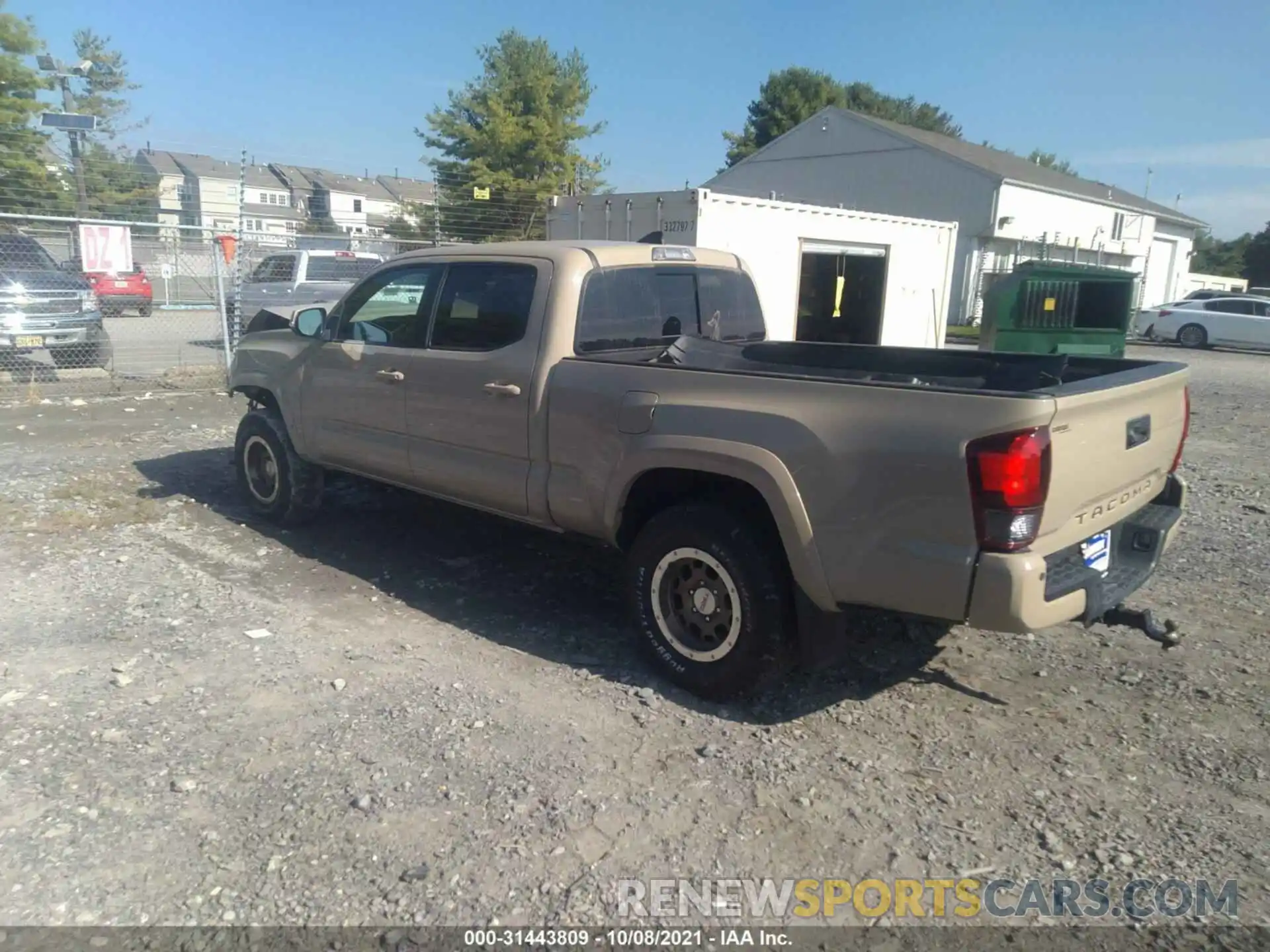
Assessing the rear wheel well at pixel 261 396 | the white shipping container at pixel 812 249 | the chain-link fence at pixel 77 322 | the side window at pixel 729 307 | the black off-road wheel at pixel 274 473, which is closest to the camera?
the side window at pixel 729 307

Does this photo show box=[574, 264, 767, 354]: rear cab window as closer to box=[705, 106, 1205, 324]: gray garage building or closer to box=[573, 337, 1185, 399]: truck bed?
box=[573, 337, 1185, 399]: truck bed

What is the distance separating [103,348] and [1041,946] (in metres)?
13.5

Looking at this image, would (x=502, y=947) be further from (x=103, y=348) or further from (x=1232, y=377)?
(x=1232, y=377)

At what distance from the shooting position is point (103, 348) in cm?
1270

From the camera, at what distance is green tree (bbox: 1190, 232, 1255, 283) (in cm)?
6594

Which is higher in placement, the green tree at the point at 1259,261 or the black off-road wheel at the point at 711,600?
the green tree at the point at 1259,261

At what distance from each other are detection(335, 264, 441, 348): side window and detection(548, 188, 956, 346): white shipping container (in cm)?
669

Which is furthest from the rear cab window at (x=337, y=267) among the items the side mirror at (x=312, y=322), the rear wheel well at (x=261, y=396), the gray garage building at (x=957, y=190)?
the gray garage building at (x=957, y=190)

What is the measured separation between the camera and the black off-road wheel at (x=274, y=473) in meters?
6.32

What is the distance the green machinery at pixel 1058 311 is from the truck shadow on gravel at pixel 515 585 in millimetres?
9251

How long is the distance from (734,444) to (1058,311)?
1167cm

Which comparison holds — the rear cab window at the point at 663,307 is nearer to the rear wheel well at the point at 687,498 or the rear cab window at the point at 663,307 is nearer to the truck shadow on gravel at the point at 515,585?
the rear wheel well at the point at 687,498

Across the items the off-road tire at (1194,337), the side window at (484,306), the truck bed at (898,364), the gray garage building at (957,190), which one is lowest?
the off-road tire at (1194,337)

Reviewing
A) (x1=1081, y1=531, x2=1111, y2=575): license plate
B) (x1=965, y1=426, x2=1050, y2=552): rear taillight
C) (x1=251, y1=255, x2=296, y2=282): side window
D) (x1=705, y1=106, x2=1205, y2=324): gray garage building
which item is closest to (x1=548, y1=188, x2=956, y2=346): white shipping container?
(x1=251, y1=255, x2=296, y2=282): side window
